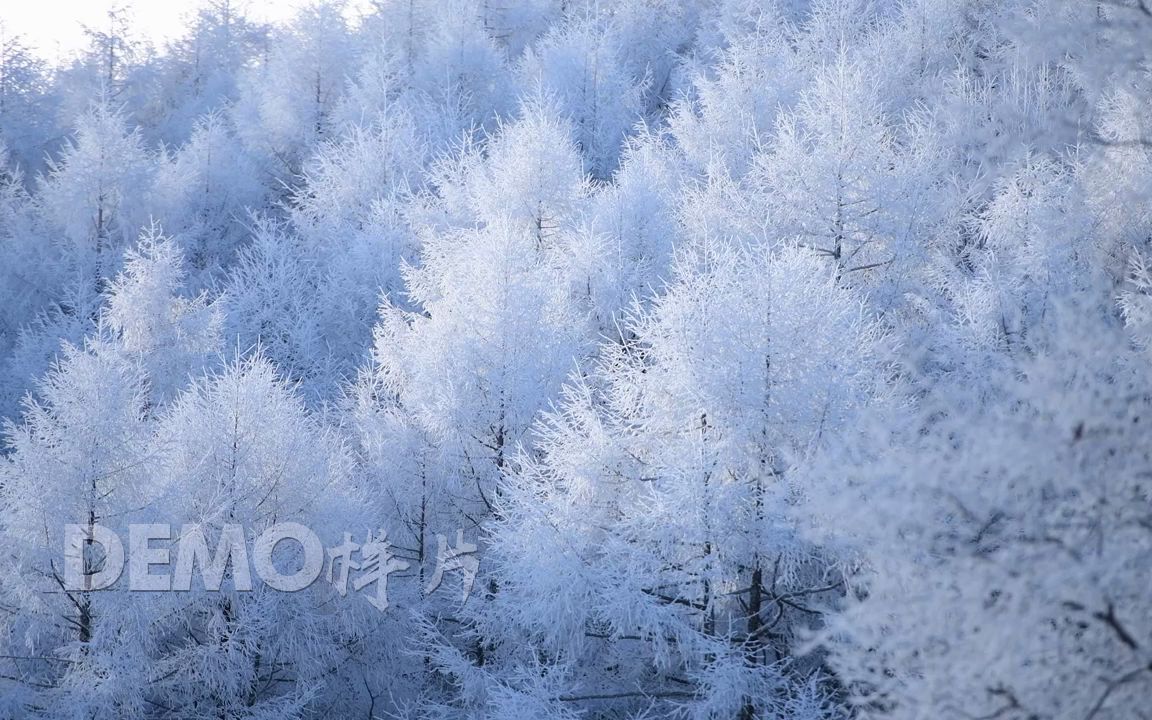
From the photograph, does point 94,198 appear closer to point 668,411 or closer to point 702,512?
point 668,411

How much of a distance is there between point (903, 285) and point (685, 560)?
8.02 metres

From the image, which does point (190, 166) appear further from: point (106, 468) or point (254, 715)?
point (254, 715)

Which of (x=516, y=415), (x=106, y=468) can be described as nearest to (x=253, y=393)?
(x=106, y=468)

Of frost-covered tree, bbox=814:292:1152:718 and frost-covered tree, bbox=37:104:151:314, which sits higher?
frost-covered tree, bbox=37:104:151:314

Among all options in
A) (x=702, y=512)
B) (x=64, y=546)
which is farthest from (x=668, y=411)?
(x=64, y=546)

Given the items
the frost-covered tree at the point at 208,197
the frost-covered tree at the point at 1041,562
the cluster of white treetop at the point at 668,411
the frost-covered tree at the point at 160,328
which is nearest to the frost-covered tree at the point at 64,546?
the cluster of white treetop at the point at 668,411

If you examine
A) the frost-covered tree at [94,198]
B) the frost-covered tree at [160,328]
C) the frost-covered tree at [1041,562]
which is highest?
the frost-covered tree at [94,198]

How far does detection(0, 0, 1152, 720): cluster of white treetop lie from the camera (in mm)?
3871

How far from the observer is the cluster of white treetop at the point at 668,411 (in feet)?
12.7

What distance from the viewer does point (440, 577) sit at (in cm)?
1393

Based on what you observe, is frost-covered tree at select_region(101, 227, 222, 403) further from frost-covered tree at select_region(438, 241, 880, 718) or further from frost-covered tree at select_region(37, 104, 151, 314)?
Answer: frost-covered tree at select_region(438, 241, 880, 718)

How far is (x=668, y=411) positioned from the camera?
989cm

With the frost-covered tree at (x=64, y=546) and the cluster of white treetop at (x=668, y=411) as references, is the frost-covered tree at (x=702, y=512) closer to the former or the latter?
the cluster of white treetop at (x=668, y=411)

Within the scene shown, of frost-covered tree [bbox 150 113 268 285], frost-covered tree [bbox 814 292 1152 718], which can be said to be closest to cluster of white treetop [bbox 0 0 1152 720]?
frost-covered tree [bbox 814 292 1152 718]
